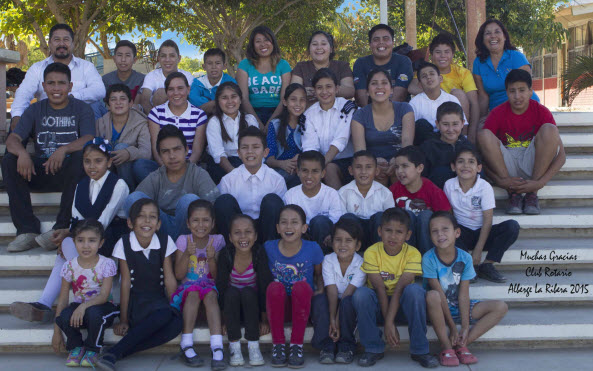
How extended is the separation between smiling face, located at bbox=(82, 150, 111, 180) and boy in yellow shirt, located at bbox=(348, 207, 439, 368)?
1.91m

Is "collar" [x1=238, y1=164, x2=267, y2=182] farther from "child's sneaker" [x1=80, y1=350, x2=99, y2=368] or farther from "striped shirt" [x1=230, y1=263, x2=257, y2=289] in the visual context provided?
"child's sneaker" [x1=80, y1=350, x2=99, y2=368]

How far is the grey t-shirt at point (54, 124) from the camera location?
183 inches

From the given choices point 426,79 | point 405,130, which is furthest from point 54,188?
point 426,79

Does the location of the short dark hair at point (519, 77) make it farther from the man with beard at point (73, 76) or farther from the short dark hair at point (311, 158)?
the man with beard at point (73, 76)

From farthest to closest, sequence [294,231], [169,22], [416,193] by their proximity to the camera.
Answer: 1. [169,22]
2. [416,193]
3. [294,231]

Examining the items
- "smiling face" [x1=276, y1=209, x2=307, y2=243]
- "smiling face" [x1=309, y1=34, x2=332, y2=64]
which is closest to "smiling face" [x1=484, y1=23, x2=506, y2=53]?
"smiling face" [x1=309, y1=34, x2=332, y2=64]

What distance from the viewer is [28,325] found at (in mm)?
3703

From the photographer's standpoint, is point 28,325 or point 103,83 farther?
point 103,83

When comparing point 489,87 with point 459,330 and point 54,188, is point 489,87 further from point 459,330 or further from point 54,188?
point 54,188

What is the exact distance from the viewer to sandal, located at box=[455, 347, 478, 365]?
10.9ft

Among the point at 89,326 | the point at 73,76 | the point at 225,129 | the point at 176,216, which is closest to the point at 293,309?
the point at 176,216

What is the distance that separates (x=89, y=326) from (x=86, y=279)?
30 centimetres

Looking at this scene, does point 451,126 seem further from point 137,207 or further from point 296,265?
point 137,207

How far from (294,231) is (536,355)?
1.60 metres
